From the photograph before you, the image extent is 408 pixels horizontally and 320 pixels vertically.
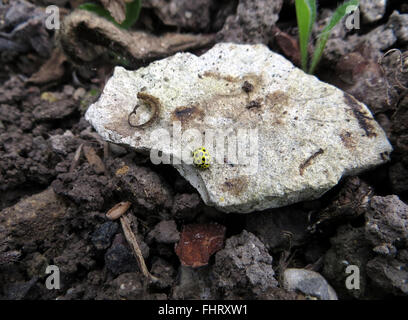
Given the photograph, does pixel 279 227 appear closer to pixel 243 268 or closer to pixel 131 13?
pixel 243 268

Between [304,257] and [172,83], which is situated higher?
[172,83]

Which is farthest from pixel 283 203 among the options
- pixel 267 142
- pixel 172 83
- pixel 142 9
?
pixel 142 9

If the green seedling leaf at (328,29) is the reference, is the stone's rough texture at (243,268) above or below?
below

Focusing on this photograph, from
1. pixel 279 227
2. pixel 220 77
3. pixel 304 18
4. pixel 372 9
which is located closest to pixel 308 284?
pixel 279 227

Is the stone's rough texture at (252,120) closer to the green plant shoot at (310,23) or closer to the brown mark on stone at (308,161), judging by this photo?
the brown mark on stone at (308,161)

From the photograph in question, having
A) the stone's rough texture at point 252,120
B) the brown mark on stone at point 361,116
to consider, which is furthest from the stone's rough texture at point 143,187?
the brown mark on stone at point 361,116
